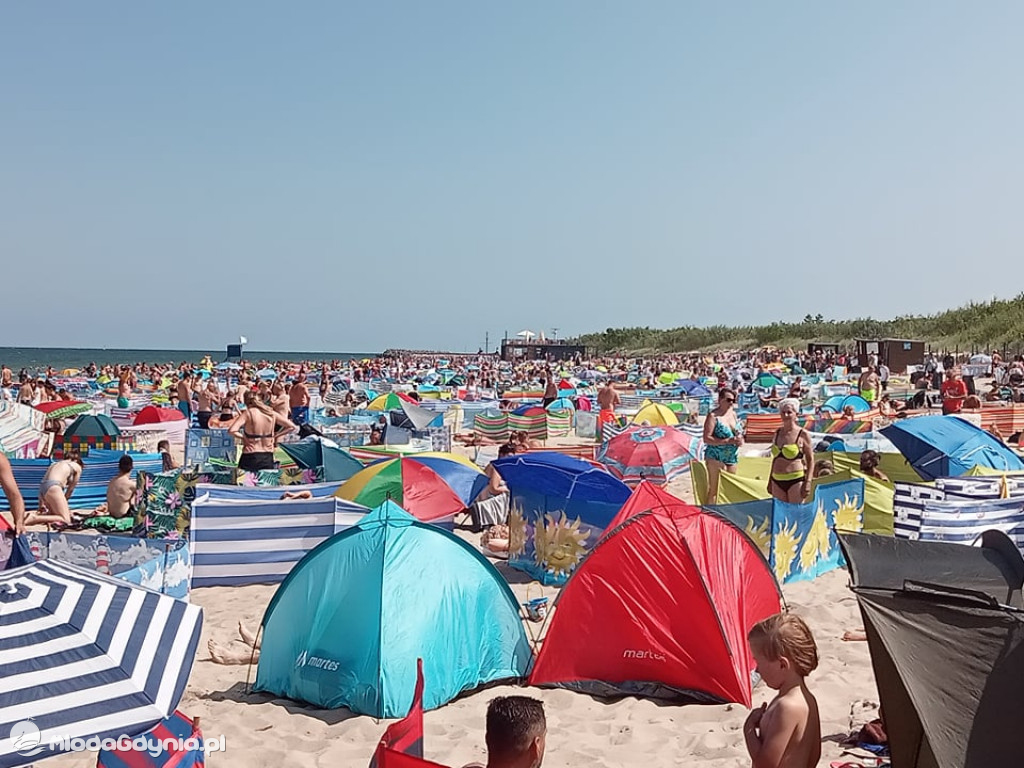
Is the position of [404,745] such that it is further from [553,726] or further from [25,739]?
[553,726]

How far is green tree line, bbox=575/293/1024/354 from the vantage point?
1681 inches

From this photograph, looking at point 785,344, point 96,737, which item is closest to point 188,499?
point 96,737

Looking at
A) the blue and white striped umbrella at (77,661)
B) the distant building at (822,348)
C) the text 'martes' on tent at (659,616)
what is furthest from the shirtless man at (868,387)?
the distant building at (822,348)

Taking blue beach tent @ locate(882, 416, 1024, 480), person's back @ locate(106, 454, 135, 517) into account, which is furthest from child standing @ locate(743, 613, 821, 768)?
blue beach tent @ locate(882, 416, 1024, 480)

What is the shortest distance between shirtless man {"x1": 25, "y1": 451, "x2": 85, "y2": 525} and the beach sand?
310 centimetres


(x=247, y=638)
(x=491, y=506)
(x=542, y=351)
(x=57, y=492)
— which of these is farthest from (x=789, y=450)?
(x=542, y=351)

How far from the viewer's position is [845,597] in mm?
6246

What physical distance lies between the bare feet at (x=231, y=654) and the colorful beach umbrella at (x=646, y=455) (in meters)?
6.18

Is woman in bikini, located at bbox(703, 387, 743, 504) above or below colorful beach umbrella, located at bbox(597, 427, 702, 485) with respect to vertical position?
above

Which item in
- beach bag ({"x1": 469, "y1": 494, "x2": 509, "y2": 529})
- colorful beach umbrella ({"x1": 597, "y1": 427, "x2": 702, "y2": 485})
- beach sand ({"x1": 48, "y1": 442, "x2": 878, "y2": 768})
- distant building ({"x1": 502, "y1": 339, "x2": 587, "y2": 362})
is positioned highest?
distant building ({"x1": 502, "y1": 339, "x2": 587, "y2": 362})

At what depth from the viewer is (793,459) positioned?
6906 millimetres

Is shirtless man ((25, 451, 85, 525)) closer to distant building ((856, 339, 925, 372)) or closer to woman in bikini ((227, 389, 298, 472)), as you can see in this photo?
woman in bikini ((227, 389, 298, 472))

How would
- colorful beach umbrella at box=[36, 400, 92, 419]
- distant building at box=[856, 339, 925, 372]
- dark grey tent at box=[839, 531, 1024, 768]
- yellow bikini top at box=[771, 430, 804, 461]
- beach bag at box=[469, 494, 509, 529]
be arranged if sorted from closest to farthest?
dark grey tent at box=[839, 531, 1024, 768] → yellow bikini top at box=[771, 430, 804, 461] → beach bag at box=[469, 494, 509, 529] → colorful beach umbrella at box=[36, 400, 92, 419] → distant building at box=[856, 339, 925, 372]

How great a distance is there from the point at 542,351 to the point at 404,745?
60036 millimetres
